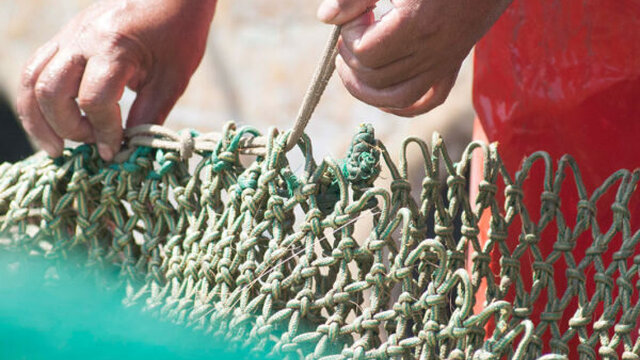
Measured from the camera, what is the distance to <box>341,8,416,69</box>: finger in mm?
766

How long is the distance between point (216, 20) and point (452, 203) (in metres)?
1.89

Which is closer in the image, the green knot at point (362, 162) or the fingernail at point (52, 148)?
the green knot at point (362, 162)

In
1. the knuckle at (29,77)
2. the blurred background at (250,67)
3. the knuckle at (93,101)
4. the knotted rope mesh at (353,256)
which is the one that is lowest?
the knotted rope mesh at (353,256)

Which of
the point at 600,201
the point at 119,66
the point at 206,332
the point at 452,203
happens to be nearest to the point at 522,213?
the point at 452,203

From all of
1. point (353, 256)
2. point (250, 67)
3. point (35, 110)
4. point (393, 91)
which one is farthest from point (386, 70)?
point (250, 67)

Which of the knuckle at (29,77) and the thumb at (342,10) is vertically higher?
the knuckle at (29,77)

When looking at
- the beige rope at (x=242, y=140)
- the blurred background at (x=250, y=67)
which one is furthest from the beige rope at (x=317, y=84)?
the blurred background at (x=250, y=67)

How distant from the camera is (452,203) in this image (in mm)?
816

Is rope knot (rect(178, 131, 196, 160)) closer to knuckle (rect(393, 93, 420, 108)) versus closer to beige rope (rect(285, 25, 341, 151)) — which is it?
beige rope (rect(285, 25, 341, 151))

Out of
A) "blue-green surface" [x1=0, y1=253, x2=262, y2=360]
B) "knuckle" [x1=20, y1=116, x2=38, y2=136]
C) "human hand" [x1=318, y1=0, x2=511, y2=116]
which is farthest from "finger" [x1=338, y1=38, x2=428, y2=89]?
"knuckle" [x1=20, y1=116, x2=38, y2=136]

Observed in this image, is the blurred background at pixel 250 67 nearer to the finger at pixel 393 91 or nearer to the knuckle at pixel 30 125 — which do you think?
the knuckle at pixel 30 125

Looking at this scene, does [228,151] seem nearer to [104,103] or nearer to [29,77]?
[104,103]

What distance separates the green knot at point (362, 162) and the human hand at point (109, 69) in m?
0.30

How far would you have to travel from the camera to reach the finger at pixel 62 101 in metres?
0.99
